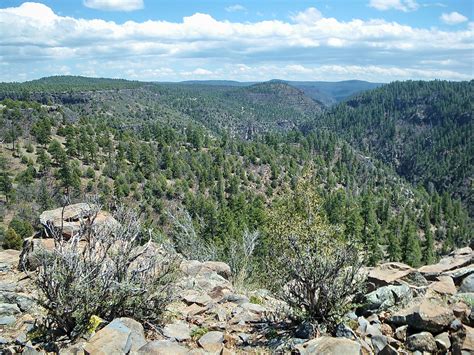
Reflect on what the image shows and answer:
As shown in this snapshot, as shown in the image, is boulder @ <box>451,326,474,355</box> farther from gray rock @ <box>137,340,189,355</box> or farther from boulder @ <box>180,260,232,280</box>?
boulder @ <box>180,260,232,280</box>

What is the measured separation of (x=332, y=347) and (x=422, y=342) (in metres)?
2.26

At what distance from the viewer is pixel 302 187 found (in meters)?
23.3

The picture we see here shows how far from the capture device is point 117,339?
7.69 metres

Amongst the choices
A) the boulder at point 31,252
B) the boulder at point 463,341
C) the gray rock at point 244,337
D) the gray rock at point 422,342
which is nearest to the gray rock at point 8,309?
the boulder at point 31,252

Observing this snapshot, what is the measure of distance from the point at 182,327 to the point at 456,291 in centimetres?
723

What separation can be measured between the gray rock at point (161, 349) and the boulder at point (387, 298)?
4800 millimetres

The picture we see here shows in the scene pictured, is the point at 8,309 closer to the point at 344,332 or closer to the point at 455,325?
the point at 344,332

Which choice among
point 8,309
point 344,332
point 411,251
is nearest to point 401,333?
point 344,332

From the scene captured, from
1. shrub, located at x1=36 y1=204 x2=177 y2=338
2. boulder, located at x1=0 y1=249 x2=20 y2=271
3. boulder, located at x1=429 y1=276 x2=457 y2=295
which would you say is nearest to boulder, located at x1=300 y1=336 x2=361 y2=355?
shrub, located at x1=36 y1=204 x2=177 y2=338

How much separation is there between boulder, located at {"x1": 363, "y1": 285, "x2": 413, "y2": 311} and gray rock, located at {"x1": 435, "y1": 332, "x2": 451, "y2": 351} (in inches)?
63.9

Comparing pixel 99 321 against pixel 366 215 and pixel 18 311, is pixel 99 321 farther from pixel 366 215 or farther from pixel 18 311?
pixel 366 215

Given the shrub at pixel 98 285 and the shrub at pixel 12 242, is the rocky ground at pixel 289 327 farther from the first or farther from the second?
the shrub at pixel 12 242

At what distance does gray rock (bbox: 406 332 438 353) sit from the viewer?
8094mm

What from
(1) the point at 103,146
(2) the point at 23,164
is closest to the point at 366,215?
(1) the point at 103,146
